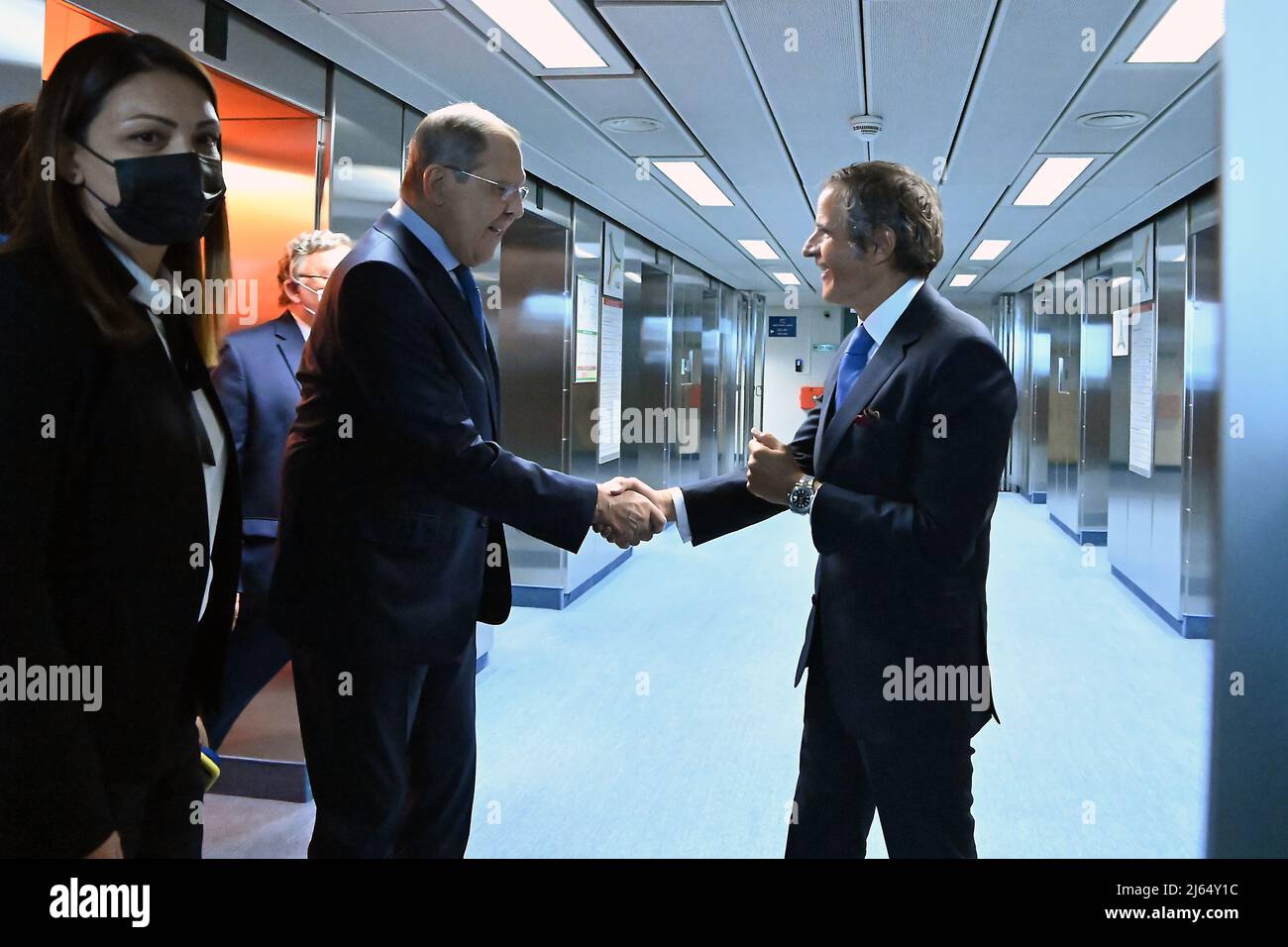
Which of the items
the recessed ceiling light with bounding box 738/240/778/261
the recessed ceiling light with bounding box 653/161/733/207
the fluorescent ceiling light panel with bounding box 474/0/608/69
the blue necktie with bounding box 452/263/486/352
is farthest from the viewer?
the recessed ceiling light with bounding box 738/240/778/261

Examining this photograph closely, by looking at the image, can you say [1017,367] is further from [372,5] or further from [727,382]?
[372,5]

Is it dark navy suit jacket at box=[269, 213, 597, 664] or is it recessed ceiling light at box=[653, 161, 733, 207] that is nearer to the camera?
dark navy suit jacket at box=[269, 213, 597, 664]

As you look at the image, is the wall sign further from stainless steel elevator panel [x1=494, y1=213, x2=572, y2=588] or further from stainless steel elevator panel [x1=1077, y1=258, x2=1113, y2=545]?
stainless steel elevator panel [x1=494, y1=213, x2=572, y2=588]

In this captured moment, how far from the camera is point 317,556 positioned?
7.16ft

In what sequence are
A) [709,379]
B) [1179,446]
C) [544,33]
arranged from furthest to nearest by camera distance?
[709,379], [1179,446], [544,33]

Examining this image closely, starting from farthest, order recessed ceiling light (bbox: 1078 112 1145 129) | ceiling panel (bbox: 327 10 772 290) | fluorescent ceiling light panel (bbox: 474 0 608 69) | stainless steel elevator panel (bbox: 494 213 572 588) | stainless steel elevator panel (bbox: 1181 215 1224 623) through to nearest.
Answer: stainless steel elevator panel (bbox: 494 213 572 588), stainless steel elevator panel (bbox: 1181 215 1224 623), recessed ceiling light (bbox: 1078 112 1145 129), ceiling panel (bbox: 327 10 772 290), fluorescent ceiling light panel (bbox: 474 0 608 69)

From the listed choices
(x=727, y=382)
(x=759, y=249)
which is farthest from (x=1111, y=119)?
(x=727, y=382)

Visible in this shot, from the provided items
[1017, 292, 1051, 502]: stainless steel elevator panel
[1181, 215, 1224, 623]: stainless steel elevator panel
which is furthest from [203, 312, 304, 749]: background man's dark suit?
[1017, 292, 1051, 502]: stainless steel elevator panel

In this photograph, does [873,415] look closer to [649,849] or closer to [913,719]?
[913,719]

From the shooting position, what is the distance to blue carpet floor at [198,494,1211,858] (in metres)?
3.52

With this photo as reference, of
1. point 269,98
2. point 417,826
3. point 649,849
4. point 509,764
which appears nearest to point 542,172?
point 269,98

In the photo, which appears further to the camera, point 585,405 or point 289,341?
point 585,405

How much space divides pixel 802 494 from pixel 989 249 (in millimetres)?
8108

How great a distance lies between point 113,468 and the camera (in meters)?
1.74
